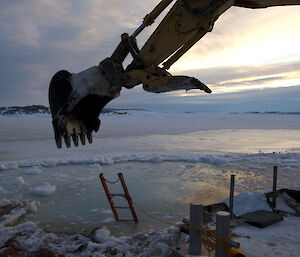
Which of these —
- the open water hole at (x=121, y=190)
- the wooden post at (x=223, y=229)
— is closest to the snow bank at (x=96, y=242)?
the open water hole at (x=121, y=190)

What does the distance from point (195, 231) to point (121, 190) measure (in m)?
3.80

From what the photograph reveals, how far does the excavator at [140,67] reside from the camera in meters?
3.20

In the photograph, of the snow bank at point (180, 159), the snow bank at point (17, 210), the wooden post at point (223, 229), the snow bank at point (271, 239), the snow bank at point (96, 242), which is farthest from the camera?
the snow bank at point (180, 159)

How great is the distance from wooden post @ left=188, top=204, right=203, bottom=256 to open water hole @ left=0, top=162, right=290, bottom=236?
1.57 meters

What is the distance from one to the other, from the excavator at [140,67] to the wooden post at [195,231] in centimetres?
147

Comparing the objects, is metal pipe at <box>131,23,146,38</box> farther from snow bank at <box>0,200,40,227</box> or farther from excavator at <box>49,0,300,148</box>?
snow bank at <box>0,200,40,227</box>

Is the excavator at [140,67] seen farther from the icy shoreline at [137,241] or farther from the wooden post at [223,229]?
the icy shoreline at [137,241]

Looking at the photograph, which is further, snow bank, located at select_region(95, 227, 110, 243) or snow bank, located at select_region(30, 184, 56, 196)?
snow bank, located at select_region(30, 184, 56, 196)

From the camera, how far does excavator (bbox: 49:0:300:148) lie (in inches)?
126

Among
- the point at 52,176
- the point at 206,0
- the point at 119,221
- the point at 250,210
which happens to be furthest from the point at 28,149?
the point at 206,0

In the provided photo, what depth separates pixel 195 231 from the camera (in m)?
3.15

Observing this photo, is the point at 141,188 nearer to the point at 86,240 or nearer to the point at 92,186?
the point at 92,186

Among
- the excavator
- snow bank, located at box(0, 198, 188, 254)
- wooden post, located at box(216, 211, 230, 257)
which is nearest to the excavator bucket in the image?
the excavator

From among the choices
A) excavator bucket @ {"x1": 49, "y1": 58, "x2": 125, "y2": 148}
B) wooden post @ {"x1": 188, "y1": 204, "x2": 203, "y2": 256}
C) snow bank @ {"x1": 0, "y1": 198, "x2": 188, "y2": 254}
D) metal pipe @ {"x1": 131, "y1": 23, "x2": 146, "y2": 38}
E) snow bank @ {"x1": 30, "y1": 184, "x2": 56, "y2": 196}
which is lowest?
snow bank @ {"x1": 0, "y1": 198, "x2": 188, "y2": 254}
